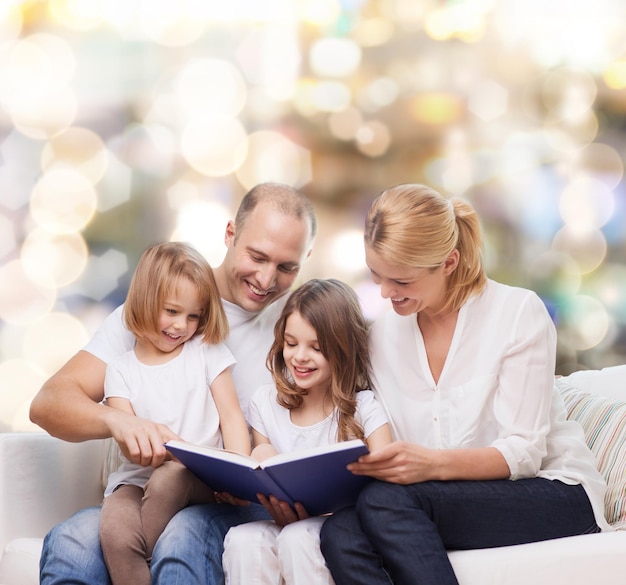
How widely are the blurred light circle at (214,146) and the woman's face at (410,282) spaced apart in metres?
1.29

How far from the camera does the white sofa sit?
1285 mm

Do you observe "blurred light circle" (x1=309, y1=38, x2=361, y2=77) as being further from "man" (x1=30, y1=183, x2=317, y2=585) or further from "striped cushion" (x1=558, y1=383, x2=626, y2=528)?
"striped cushion" (x1=558, y1=383, x2=626, y2=528)

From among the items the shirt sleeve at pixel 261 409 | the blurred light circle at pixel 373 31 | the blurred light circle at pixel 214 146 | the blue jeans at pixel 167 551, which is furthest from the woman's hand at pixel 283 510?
the blurred light circle at pixel 373 31

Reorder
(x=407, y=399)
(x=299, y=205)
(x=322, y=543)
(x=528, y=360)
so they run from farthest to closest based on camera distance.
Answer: (x=299, y=205) < (x=407, y=399) < (x=528, y=360) < (x=322, y=543)

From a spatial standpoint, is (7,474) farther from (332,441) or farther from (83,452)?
(332,441)

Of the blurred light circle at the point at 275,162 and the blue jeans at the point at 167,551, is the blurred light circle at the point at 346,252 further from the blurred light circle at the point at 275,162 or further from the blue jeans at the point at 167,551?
the blue jeans at the point at 167,551

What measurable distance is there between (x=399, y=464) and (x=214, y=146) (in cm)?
166

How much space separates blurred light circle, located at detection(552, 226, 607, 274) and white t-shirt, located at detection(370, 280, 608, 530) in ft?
4.20

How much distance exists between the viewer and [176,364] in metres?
1.61

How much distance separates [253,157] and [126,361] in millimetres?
1242

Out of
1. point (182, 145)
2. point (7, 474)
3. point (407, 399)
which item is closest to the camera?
point (407, 399)

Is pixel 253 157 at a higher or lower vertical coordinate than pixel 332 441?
higher

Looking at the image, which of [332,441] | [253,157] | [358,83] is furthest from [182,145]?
[332,441]

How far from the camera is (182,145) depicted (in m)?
2.71
